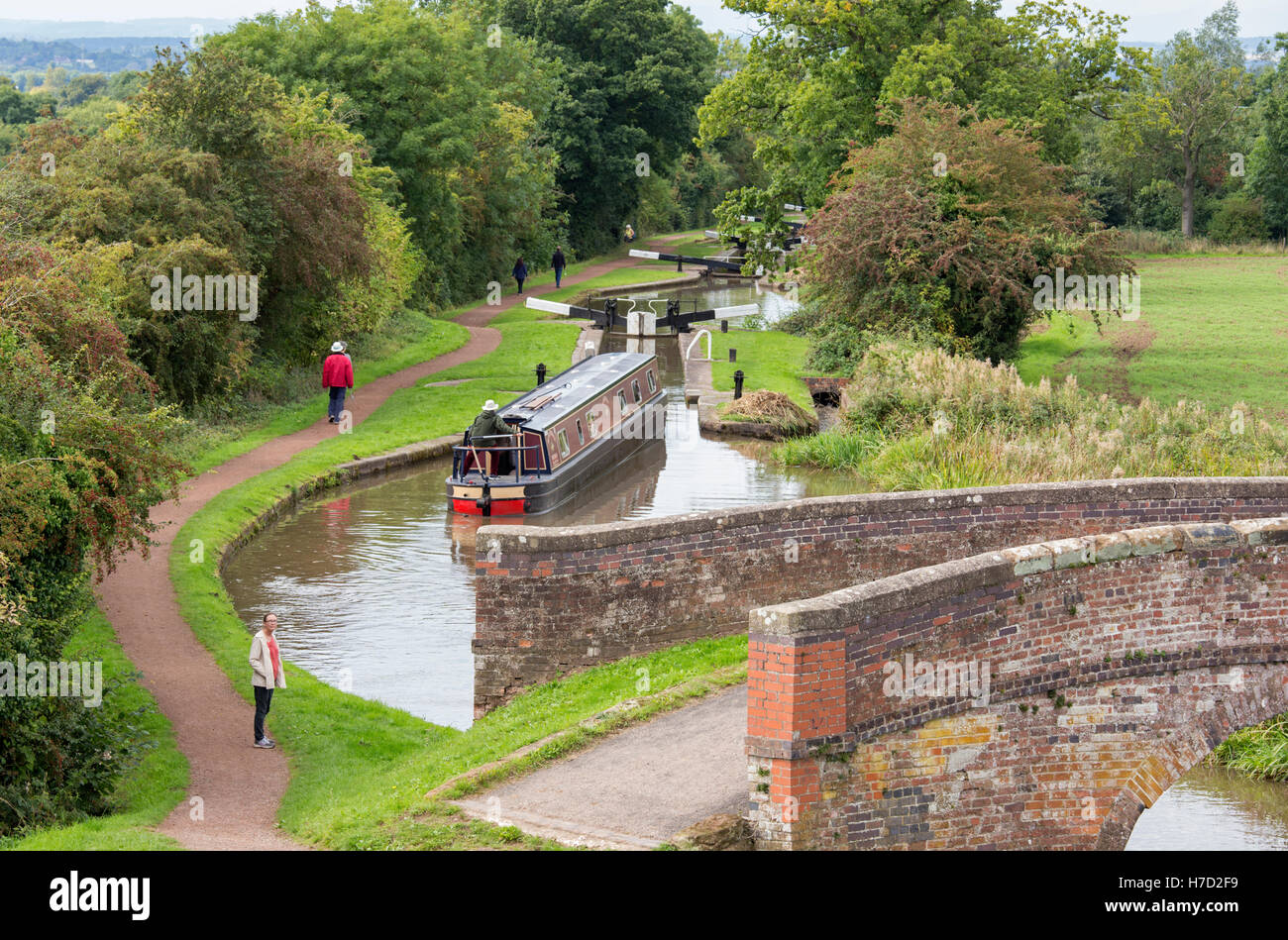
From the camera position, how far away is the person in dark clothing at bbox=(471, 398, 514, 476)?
19531mm

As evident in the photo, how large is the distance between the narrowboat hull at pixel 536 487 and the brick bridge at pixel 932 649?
26.2 ft

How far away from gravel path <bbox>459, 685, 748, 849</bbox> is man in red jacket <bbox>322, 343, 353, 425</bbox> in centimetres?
1556

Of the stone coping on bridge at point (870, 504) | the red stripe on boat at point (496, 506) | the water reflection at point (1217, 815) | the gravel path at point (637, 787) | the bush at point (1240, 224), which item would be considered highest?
the bush at point (1240, 224)

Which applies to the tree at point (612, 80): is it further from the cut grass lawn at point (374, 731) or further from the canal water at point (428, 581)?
the cut grass lawn at point (374, 731)

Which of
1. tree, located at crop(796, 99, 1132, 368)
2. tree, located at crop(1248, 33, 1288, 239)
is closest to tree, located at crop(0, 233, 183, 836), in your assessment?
tree, located at crop(796, 99, 1132, 368)

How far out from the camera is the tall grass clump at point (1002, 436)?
18.2m

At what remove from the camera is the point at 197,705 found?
40.0ft

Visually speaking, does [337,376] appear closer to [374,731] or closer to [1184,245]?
[374,731]

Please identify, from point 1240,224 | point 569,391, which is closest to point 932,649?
point 569,391

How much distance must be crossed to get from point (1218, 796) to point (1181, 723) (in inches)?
157

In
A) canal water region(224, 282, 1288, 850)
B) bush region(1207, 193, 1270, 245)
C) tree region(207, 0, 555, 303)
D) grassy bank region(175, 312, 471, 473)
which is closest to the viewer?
canal water region(224, 282, 1288, 850)

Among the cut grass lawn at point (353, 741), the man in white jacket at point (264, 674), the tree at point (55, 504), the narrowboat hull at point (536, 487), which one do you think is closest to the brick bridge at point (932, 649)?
the cut grass lawn at point (353, 741)

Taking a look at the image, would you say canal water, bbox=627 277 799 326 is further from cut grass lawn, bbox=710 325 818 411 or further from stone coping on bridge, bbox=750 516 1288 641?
stone coping on bridge, bbox=750 516 1288 641
